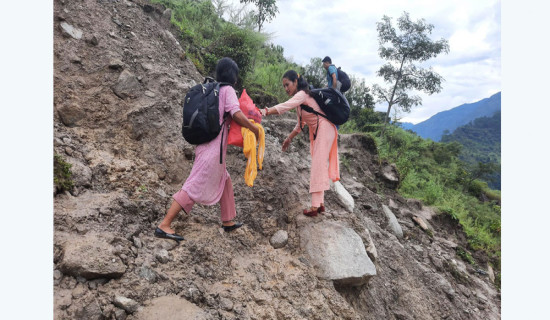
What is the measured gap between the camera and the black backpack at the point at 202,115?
8.45ft

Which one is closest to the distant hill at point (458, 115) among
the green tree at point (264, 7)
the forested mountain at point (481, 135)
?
the forested mountain at point (481, 135)

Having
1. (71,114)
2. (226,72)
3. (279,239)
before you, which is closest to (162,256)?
(279,239)

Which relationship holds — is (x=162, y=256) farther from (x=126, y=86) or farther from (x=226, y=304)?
(x=126, y=86)

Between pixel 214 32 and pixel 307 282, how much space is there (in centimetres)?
708

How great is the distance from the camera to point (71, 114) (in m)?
3.27

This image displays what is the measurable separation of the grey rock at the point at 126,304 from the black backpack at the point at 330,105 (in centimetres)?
276

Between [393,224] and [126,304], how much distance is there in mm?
4563

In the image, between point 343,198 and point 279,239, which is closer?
point 279,239

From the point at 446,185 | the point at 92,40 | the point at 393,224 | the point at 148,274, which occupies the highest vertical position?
the point at 92,40

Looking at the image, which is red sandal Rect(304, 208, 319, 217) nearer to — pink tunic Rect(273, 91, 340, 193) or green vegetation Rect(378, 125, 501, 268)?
pink tunic Rect(273, 91, 340, 193)

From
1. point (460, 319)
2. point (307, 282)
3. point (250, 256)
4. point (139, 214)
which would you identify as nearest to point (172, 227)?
point (139, 214)

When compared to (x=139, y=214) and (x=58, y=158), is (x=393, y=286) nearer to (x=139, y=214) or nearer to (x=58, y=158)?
(x=139, y=214)

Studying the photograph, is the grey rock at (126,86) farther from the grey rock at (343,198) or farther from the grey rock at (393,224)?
the grey rock at (393,224)

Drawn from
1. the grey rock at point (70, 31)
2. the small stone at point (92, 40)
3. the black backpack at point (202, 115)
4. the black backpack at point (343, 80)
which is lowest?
the black backpack at point (202, 115)
